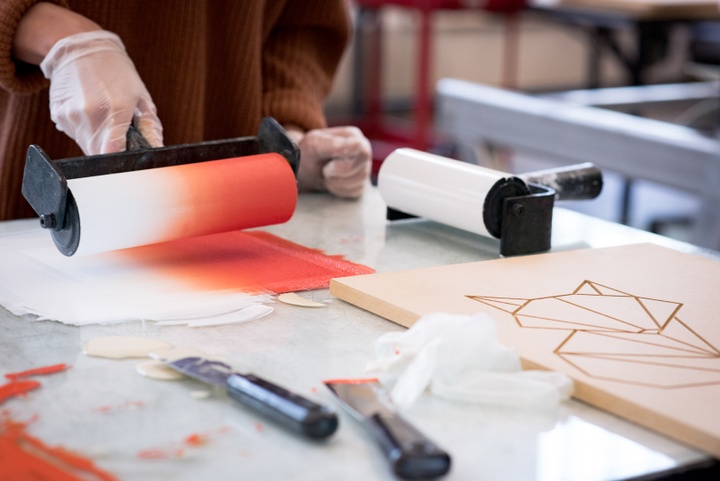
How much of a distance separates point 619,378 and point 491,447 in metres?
0.13

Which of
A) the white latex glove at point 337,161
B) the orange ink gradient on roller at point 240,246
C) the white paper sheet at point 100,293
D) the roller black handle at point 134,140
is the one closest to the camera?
the white paper sheet at point 100,293

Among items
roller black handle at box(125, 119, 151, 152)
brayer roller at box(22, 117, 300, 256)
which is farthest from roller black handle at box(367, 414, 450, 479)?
roller black handle at box(125, 119, 151, 152)

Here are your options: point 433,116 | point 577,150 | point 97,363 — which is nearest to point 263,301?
point 97,363

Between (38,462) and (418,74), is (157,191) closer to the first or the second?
(38,462)

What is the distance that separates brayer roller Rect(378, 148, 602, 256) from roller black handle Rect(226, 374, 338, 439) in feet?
1.48

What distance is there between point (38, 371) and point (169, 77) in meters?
0.68

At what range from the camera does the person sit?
3.55ft

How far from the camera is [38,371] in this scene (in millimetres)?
673

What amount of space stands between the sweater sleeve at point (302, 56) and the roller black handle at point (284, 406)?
81 centimetres

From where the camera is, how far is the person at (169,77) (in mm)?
1083

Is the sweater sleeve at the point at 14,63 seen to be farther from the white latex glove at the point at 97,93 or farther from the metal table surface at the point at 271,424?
the metal table surface at the point at 271,424

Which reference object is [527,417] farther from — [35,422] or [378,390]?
[35,422]

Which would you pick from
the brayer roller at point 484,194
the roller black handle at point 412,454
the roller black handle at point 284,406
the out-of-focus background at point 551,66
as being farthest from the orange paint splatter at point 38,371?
the out-of-focus background at point 551,66

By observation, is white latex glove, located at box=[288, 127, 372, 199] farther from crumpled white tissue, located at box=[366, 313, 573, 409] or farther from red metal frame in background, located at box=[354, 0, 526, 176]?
red metal frame in background, located at box=[354, 0, 526, 176]
